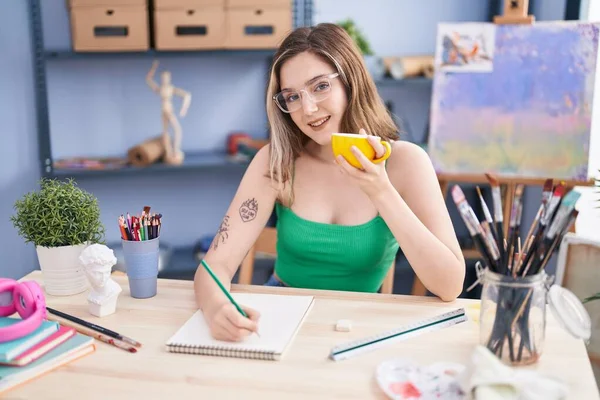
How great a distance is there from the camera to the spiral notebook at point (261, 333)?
1.03 metres

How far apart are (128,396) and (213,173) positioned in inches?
88.8

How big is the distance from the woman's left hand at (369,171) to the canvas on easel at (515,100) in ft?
3.89

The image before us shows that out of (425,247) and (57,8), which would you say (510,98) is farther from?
(57,8)

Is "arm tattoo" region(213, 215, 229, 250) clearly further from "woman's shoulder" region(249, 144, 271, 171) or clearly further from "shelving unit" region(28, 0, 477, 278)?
"shelving unit" region(28, 0, 477, 278)

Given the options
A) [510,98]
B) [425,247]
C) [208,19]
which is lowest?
[425,247]

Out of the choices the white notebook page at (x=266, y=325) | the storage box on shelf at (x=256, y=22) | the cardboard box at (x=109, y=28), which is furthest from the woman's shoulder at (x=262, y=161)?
the cardboard box at (x=109, y=28)

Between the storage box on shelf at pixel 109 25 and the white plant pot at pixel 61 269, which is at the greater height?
the storage box on shelf at pixel 109 25

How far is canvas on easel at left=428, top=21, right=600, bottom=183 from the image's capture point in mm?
2244

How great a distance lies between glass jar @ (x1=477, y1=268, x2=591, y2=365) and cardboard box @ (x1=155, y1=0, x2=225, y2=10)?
2.00 m

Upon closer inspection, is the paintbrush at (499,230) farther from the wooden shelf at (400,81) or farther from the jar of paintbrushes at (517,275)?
the wooden shelf at (400,81)

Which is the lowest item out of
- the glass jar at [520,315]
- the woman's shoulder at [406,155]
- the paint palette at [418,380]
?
the paint palette at [418,380]

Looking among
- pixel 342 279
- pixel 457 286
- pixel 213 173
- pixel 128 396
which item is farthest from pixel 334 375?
pixel 213 173

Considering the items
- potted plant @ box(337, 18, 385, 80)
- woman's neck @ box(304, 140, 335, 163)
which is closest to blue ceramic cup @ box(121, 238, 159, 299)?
woman's neck @ box(304, 140, 335, 163)

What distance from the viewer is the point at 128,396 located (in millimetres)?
913
